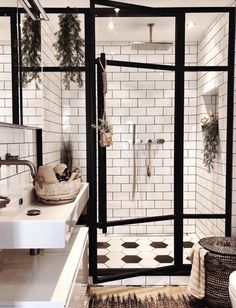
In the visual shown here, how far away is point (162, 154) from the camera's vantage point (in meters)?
3.18

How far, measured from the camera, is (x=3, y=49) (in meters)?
1.87

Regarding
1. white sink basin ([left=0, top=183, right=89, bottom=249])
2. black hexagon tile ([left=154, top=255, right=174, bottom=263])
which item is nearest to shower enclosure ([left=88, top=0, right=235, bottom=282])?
black hexagon tile ([left=154, top=255, right=174, bottom=263])

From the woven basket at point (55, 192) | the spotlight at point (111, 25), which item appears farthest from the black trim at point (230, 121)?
the woven basket at point (55, 192)

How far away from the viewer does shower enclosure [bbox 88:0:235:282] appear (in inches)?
120

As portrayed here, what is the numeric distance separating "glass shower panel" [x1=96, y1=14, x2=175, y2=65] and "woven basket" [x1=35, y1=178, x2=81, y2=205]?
5.28ft

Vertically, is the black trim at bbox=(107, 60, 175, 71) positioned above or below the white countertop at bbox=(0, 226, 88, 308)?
above

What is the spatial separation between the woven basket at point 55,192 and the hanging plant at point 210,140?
5.76 feet

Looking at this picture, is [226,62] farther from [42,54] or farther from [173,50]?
[42,54]

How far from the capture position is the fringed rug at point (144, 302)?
2.62m

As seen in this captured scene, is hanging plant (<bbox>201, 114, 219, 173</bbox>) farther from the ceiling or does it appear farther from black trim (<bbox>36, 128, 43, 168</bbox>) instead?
black trim (<bbox>36, 128, 43, 168</bbox>)

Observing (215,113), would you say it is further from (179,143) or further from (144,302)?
(144,302)

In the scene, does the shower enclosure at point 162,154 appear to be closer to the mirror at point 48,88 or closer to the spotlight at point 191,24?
→ the spotlight at point 191,24

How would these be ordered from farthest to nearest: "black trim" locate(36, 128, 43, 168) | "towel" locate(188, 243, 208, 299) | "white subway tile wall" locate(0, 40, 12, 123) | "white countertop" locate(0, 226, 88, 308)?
"black trim" locate(36, 128, 43, 168) < "towel" locate(188, 243, 208, 299) < "white subway tile wall" locate(0, 40, 12, 123) < "white countertop" locate(0, 226, 88, 308)

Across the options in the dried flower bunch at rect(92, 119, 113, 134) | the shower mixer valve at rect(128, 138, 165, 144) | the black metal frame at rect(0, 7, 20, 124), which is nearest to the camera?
the black metal frame at rect(0, 7, 20, 124)
